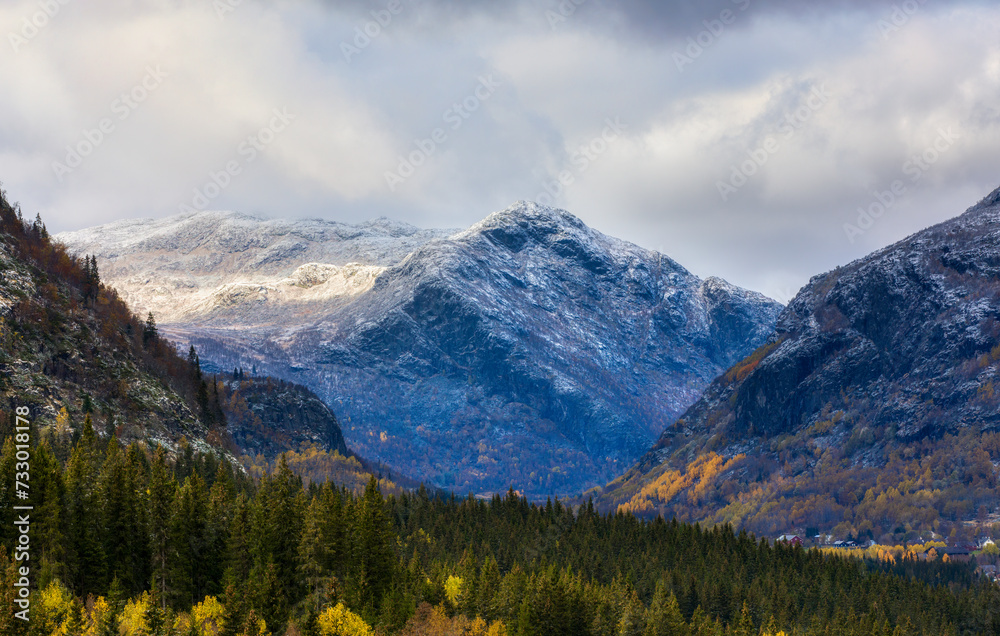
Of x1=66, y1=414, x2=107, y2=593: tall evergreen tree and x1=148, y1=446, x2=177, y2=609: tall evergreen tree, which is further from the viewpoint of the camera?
x1=148, y1=446, x2=177, y2=609: tall evergreen tree

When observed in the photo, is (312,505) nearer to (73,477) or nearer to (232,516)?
(232,516)

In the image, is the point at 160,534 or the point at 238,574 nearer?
the point at 160,534

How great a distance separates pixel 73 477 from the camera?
13612 cm

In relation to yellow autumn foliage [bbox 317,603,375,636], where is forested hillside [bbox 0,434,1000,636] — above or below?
above

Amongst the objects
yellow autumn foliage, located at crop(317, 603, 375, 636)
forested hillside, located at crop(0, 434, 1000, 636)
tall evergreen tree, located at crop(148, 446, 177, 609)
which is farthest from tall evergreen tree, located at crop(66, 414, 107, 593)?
yellow autumn foliage, located at crop(317, 603, 375, 636)

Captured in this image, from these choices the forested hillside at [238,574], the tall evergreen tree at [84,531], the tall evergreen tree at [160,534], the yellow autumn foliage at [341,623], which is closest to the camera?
the forested hillside at [238,574]

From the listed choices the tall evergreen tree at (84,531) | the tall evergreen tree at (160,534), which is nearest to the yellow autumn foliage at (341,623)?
the tall evergreen tree at (160,534)

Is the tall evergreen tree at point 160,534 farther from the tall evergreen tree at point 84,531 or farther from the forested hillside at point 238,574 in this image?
the tall evergreen tree at point 84,531

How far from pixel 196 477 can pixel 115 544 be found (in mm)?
19737

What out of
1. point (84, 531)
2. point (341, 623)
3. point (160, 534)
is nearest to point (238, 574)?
point (160, 534)

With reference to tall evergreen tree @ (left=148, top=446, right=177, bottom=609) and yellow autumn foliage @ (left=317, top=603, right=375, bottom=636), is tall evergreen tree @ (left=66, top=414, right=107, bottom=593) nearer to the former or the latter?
tall evergreen tree @ (left=148, top=446, right=177, bottom=609)

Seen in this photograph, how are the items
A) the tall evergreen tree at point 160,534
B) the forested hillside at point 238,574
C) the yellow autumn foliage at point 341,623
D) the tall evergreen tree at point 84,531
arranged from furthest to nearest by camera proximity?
1. the tall evergreen tree at point 160,534
2. the yellow autumn foliage at point 341,623
3. the tall evergreen tree at point 84,531
4. the forested hillside at point 238,574

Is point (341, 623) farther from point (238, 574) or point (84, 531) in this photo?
point (84, 531)

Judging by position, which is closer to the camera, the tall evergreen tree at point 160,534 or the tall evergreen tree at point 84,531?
the tall evergreen tree at point 84,531
